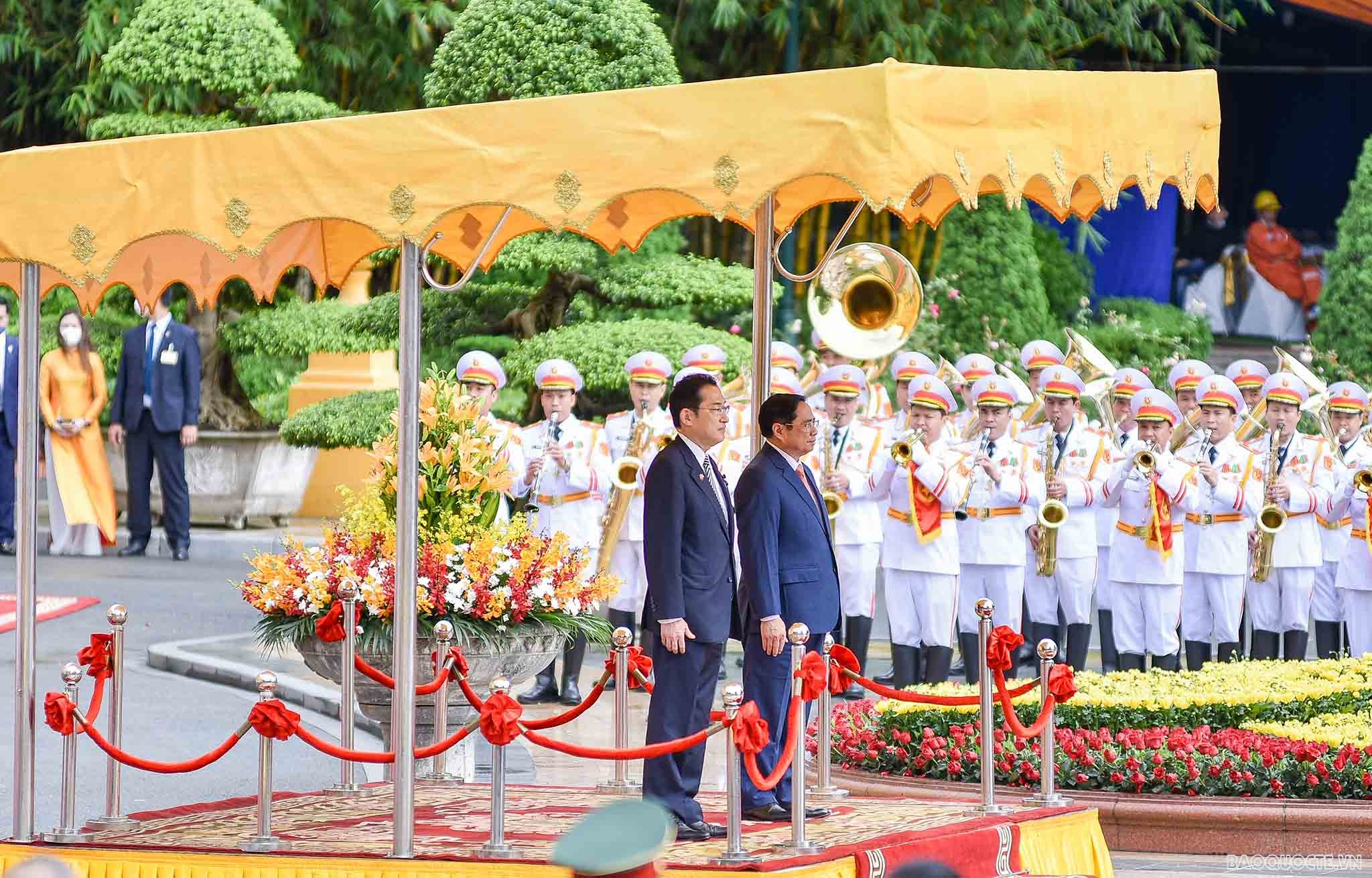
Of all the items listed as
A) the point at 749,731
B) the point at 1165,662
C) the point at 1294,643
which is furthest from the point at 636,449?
the point at 749,731

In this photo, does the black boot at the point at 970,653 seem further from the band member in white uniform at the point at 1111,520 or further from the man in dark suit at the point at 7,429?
the man in dark suit at the point at 7,429

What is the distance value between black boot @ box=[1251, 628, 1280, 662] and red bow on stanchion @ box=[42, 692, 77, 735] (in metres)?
8.01

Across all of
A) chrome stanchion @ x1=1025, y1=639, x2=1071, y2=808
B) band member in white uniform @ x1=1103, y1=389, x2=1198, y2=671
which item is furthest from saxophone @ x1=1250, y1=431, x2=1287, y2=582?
chrome stanchion @ x1=1025, y1=639, x2=1071, y2=808

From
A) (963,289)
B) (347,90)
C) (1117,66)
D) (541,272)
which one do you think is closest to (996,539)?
(541,272)

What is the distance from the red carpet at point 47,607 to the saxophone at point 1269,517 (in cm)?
765

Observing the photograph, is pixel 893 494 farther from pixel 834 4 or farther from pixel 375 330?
pixel 834 4

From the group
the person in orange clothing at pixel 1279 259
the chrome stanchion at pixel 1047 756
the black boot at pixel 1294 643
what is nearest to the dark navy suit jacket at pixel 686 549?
the chrome stanchion at pixel 1047 756

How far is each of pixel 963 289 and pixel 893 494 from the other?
31.5 feet

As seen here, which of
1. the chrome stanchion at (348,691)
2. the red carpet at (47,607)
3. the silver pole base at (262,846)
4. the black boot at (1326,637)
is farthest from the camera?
the red carpet at (47,607)

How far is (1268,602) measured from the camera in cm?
1372

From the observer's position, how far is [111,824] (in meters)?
8.21

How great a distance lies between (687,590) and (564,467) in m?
5.27

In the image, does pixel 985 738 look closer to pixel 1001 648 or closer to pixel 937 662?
pixel 1001 648

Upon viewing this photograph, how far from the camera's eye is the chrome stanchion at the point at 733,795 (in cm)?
702
